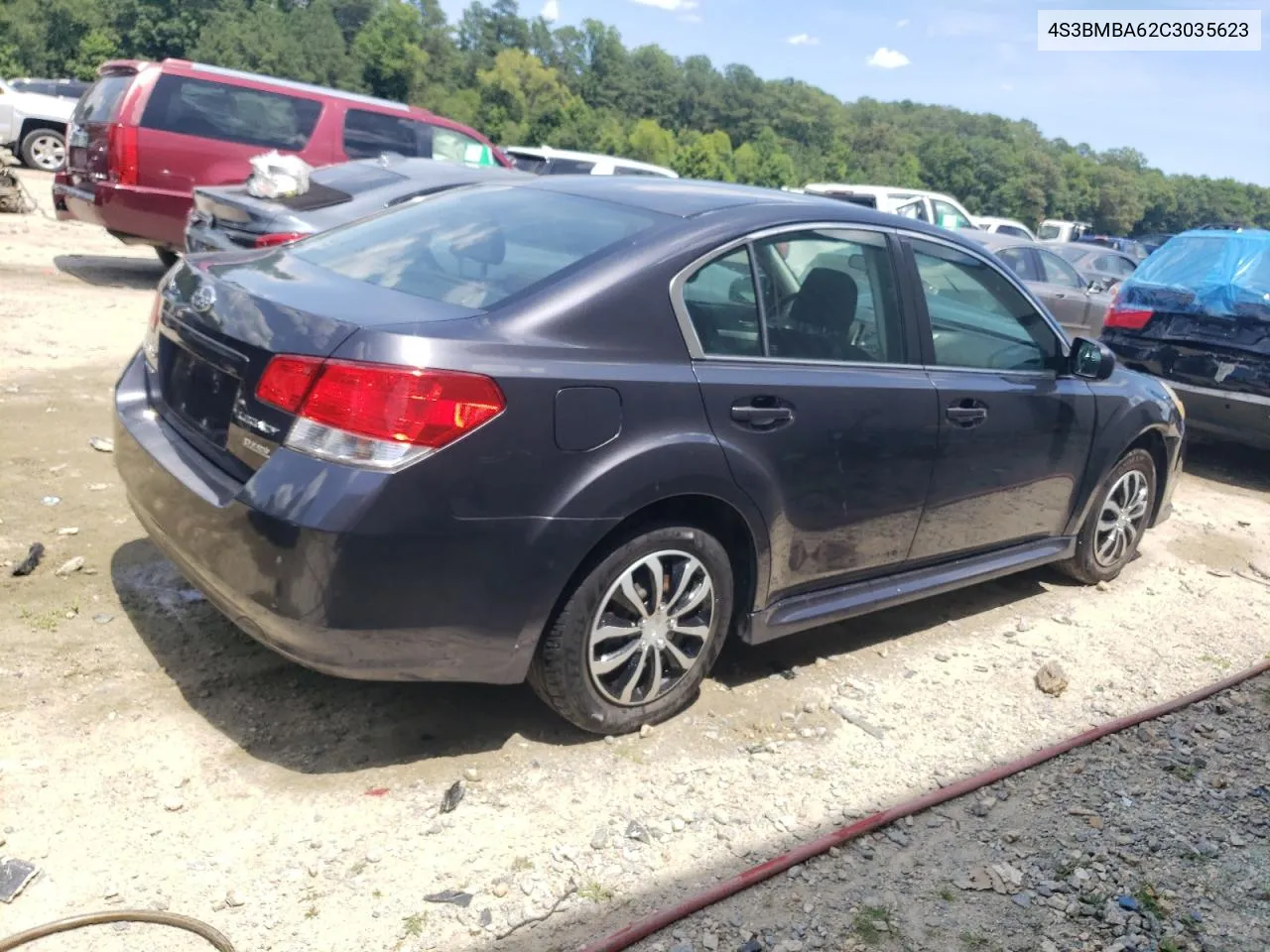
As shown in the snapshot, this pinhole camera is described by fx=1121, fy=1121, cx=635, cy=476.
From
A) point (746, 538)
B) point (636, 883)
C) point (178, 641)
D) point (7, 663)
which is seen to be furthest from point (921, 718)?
point (7, 663)

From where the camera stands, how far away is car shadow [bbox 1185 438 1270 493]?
8.03 metres

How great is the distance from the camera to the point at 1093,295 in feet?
39.3

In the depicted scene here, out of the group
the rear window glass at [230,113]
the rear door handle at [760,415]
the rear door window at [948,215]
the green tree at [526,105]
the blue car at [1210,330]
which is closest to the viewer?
the rear door handle at [760,415]

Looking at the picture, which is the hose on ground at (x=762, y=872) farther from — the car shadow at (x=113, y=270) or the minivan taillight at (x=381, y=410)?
the car shadow at (x=113, y=270)

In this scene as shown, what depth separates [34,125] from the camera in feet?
66.7

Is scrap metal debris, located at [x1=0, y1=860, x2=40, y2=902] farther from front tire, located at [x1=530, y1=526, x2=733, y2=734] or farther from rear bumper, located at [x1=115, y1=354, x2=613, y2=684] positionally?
front tire, located at [x1=530, y1=526, x2=733, y2=734]

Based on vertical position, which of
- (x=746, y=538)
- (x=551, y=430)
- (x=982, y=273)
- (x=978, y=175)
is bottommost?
(x=746, y=538)

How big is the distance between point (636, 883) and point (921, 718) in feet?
4.89

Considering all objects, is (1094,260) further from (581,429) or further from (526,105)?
(526,105)

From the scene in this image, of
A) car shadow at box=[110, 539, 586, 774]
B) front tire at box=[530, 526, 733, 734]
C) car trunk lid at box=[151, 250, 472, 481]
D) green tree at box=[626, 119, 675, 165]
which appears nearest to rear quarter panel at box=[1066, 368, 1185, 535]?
front tire at box=[530, 526, 733, 734]

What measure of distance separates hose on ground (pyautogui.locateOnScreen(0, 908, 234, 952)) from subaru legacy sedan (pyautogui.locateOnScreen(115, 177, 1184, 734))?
680 mm

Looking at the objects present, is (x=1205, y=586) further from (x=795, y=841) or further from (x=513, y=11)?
(x=513, y=11)

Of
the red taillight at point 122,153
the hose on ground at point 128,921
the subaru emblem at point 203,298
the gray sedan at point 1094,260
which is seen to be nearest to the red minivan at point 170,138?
the red taillight at point 122,153

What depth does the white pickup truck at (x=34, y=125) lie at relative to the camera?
19.8 metres
